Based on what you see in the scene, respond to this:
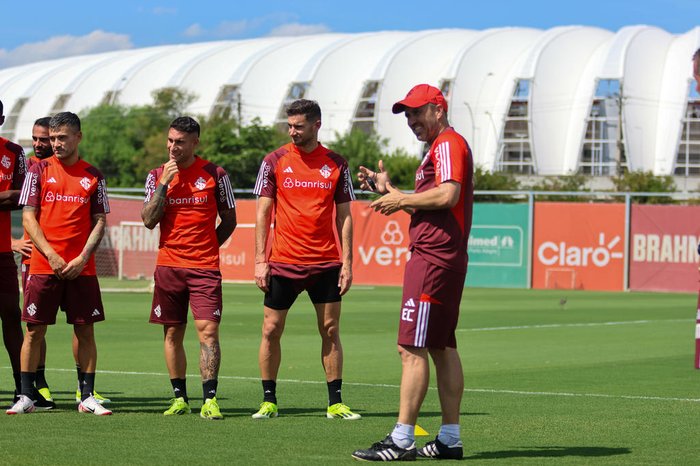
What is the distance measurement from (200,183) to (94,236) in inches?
35.6

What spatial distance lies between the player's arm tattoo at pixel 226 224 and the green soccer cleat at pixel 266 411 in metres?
1.36

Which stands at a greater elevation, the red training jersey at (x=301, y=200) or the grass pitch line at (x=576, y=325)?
the red training jersey at (x=301, y=200)

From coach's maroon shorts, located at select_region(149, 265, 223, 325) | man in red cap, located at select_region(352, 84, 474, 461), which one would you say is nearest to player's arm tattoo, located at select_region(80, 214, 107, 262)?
coach's maroon shorts, located at select_region(149, 265, 223, 325)

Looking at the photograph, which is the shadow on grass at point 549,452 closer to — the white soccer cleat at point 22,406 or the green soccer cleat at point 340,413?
the green soccer cleat at point 340,413

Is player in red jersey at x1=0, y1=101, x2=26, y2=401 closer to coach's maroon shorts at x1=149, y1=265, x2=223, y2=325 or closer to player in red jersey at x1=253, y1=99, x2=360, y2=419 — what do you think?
coach's maroon shorts at x1=149, y1=265, x2=223, y2=325

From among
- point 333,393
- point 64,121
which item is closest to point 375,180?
point 333,393

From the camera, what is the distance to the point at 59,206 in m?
10.3

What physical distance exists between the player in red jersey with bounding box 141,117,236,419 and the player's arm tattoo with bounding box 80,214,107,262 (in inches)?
14.4

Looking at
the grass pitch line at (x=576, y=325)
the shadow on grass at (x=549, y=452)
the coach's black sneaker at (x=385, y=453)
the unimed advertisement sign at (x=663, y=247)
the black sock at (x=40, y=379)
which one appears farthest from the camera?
the unimed advertisement sign at (x=663, y=247)

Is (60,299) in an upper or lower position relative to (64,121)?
lower

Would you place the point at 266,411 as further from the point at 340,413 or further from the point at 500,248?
the point at 500,248

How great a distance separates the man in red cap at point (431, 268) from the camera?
8164 mm

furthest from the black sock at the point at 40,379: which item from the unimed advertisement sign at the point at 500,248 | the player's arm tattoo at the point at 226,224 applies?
the unimed advertisement sign at the point at 500,248

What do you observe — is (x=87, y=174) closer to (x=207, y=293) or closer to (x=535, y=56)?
(x=207, y=293)
